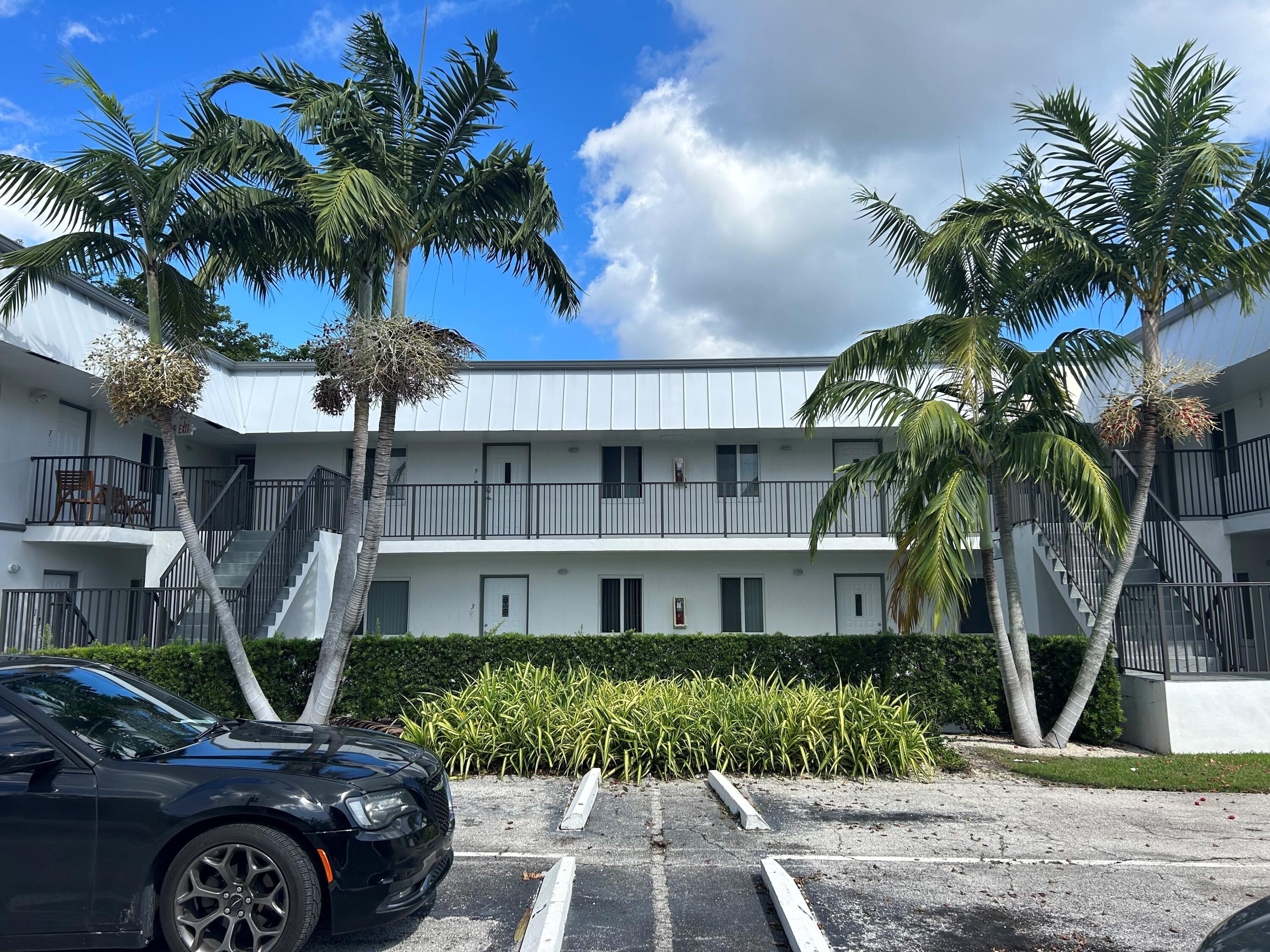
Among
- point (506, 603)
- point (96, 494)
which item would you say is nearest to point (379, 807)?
A: point (96, 494)


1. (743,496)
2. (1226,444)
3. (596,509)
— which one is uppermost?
(1226,444)

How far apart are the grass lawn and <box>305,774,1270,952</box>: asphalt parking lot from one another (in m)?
0.30

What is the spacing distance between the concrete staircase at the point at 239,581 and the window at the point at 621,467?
6.28 m

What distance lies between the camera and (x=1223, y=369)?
13.3 metres

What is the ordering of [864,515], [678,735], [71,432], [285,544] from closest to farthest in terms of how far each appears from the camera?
[678,735] → [285,544] → [71,432] → [864,515]

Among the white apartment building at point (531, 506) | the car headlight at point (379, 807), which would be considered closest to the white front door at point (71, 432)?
the white apartment building at point (531, 506)

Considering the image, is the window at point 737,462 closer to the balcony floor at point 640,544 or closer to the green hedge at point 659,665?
the balcony floor at point 640,544

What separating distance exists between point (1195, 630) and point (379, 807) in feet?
32.5

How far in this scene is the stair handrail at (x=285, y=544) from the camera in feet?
44.0

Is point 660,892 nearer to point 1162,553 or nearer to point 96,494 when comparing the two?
point 1162,553

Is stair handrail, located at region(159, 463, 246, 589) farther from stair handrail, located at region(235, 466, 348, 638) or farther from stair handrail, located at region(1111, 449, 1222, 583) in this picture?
stair handrail, located at region(1111, 449, 1222, 583)

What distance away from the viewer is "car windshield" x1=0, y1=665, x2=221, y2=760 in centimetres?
463

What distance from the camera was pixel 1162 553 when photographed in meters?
13.0

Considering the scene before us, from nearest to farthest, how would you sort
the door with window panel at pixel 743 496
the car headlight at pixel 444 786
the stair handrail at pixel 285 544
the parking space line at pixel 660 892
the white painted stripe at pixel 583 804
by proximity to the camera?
the parking space line at pixel 660 892, the car headlight at pixel 444 786, the white painted stripe at pixel 583 804, the stair handrail at pixel 285 544, the door with window panel at pixel 743 496
